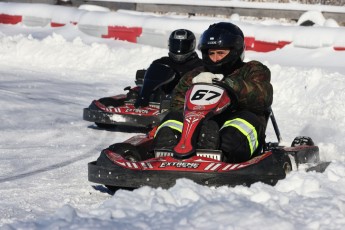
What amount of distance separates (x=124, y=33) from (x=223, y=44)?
10124 mm

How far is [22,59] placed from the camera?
54.1ft

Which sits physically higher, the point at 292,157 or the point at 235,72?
the point at 235,72

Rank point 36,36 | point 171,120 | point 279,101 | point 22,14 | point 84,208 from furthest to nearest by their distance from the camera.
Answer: point 22,14 < point 36,36 < point 279,101 < point 171,120 < point 84,208

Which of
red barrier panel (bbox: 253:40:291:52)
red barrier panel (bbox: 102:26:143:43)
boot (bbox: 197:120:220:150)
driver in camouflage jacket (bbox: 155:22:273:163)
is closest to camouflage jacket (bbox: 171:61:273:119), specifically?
driver in camouflage jacket (bbox: 155:22:273:163)

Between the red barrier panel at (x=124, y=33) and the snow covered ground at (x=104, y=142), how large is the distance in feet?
1.04

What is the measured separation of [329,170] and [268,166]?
1.52 feet

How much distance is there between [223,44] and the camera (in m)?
6.62

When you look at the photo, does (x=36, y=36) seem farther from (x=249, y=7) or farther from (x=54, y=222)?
(x=54, y=222)

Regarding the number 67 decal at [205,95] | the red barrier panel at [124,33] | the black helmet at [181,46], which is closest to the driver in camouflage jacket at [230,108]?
the number 67 decal at [205,95]

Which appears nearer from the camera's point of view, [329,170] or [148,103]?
[329,170]

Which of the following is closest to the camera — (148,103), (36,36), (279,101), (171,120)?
(171,120)

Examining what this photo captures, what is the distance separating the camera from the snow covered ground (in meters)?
4.66

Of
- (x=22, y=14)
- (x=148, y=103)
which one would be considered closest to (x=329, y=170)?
(x=148, y=103)

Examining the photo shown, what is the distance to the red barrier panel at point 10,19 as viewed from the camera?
19.0m
